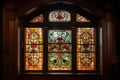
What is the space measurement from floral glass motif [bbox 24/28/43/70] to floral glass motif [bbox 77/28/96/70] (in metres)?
0.87

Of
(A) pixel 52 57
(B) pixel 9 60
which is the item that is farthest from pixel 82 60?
(B) pixel 9 60

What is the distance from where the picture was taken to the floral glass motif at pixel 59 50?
6.45m

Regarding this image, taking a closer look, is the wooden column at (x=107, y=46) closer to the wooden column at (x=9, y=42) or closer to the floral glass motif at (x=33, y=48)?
the floral glass motif at (x=33, y=48)

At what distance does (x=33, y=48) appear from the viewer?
21.2 ft

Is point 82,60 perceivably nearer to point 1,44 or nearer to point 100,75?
point 100,75

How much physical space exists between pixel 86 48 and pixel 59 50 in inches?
24.3

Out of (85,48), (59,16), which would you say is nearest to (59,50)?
(85,48)

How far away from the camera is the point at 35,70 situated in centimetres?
643

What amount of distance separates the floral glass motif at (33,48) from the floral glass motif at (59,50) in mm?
206

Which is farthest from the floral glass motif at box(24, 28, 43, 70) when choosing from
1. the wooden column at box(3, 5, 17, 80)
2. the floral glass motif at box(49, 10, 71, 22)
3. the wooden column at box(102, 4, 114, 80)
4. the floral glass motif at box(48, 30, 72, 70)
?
the wooden column at box(102, 4, 114, 80)

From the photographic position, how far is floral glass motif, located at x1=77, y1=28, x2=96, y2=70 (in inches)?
253

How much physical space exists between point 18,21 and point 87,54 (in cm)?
172

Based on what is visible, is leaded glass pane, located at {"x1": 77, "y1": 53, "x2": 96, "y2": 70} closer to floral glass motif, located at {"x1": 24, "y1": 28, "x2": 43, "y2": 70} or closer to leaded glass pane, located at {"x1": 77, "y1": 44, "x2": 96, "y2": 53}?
leaded glass pane, located at {"x1": 77, "y1": 44, "x2": 96, "y2": 53}

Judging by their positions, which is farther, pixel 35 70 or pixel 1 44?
pixel 35 70
